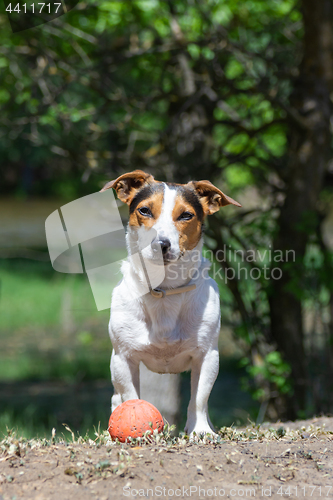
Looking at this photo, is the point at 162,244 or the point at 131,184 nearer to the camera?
the point at 162,244

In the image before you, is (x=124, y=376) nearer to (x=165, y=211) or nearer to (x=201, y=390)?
(x=201, y=390)

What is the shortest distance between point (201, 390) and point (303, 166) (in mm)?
3722

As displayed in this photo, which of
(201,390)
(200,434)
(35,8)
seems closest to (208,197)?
(201,390)

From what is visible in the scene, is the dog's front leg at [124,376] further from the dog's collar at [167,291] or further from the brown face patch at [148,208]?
the brown face patch at [148,208]

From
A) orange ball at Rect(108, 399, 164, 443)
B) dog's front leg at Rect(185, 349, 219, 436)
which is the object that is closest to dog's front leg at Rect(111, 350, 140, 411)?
orange ball at Rect(108, 399, 164, 443)

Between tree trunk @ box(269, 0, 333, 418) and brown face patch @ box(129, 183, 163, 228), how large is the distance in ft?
9.75

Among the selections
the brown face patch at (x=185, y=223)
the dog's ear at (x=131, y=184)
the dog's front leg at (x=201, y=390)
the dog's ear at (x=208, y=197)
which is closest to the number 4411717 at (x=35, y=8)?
the dog's ear at (x=131, y=184)

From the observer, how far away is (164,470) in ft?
8.70

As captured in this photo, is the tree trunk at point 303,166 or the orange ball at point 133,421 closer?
the orange ball at point 133,421

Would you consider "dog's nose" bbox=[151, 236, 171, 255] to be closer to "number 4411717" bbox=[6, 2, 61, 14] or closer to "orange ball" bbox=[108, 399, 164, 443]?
"orange ball" bbox=[108, 399, 164, 443]

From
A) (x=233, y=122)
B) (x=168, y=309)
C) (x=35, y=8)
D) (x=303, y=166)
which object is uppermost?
(x=35, y=8)

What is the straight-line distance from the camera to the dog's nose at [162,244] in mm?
3186

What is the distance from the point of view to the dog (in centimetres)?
338

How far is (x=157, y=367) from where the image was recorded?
3545mm
